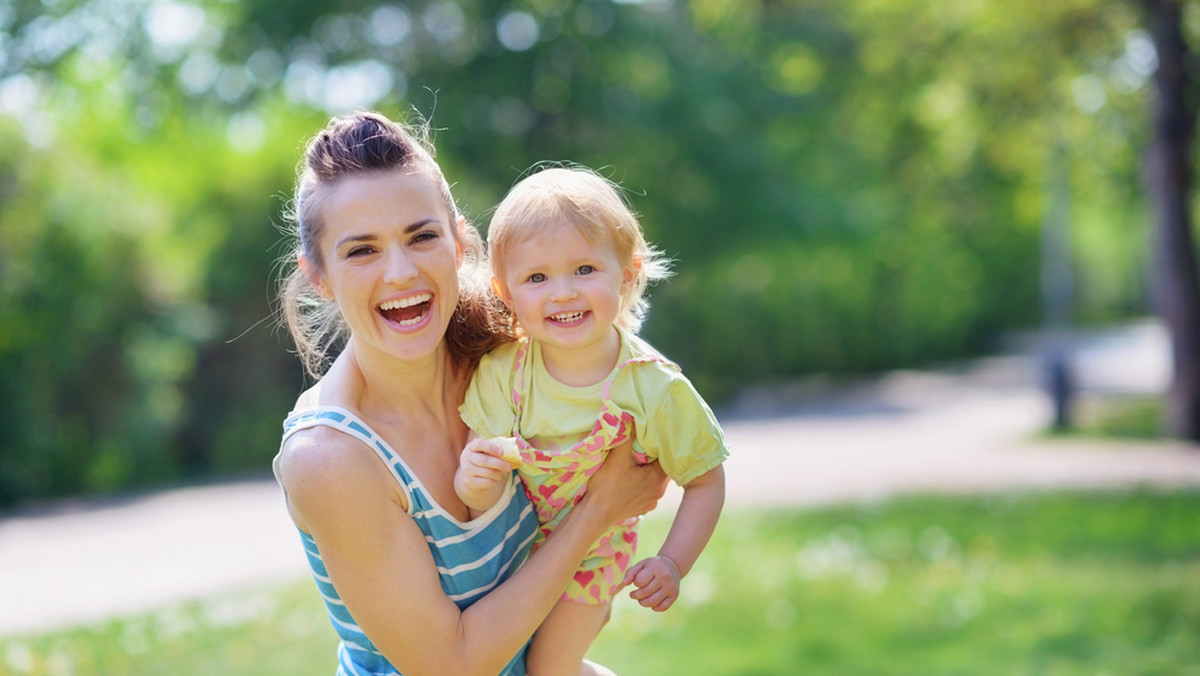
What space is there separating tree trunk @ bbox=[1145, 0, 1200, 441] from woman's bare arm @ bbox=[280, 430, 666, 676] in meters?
12.1

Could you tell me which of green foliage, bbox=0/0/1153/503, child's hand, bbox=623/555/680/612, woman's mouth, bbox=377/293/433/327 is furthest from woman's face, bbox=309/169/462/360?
green foliage, bbox=0/0/1153/503

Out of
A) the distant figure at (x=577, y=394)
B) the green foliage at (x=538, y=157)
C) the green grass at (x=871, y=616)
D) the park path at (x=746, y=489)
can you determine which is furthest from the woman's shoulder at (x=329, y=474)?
the green foliage at (x=538, y=157)

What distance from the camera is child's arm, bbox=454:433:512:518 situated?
2176 millimetres

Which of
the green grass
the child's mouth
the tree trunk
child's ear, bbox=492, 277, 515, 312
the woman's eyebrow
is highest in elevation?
the tree trunk

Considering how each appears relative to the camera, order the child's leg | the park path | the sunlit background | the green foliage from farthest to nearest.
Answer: the green foliage → the sunlit background → the park path → the child's leg

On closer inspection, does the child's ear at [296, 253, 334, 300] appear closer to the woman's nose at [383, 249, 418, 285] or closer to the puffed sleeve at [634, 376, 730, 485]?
the woman's nose at [383, 249, 418, 285]

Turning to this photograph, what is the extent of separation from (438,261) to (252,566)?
23.2ft

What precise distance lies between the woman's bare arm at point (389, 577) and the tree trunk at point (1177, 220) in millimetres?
12134

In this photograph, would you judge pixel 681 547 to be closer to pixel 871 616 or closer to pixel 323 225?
pixel 323 225

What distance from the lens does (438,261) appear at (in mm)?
2248

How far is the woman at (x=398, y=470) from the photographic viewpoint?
2.12 meters

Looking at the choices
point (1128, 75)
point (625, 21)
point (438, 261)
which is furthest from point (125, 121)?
point (438, 261)

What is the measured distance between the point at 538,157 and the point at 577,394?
663 inches

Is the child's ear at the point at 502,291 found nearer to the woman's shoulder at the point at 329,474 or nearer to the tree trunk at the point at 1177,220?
the woman's shoulder at the point at 329,474
